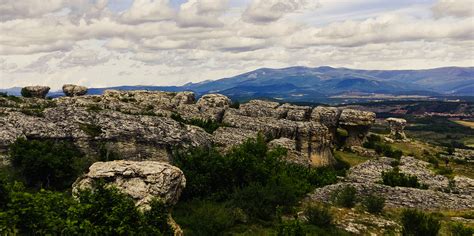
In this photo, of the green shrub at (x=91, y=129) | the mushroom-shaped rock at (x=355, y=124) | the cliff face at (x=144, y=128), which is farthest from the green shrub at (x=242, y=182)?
the mushroom-shaped rock at (x=355, y=124)

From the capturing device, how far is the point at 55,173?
33750 millimetres

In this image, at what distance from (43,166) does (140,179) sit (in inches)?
494

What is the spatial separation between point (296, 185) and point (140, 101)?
4635 cm

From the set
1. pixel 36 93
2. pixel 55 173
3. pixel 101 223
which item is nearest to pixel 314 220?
pixel 101 223

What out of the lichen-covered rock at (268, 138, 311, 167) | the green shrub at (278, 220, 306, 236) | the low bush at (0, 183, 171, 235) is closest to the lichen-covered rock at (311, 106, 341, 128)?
the lichen-covered rock at (268, 138, 311, 167)

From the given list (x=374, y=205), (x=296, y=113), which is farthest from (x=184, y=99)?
(x=374, y=205)

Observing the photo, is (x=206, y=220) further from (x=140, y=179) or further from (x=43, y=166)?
(x=43, y=166)

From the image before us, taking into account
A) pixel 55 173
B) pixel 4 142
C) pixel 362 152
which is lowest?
pixel 362 152

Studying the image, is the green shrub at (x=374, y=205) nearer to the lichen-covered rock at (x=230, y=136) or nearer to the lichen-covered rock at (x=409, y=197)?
the lichen-covered rock at (x=409, y=197)

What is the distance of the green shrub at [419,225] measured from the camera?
26047 mm

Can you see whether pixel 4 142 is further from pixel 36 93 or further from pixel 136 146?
pixel 36 93

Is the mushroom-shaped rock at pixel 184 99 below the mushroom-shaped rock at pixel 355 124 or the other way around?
the other way around

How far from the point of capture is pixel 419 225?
26797 millimetres

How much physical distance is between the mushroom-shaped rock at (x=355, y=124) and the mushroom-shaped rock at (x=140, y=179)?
5913 cm
